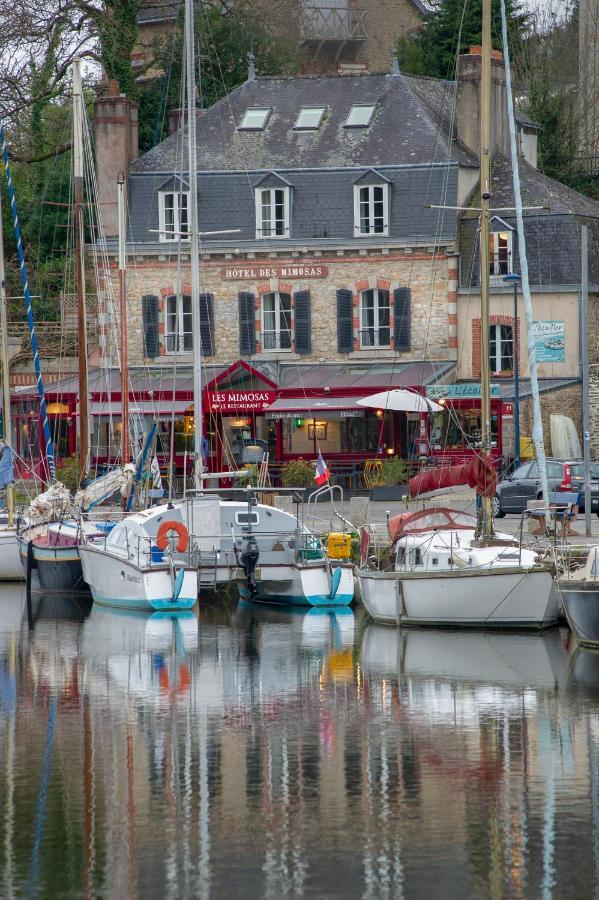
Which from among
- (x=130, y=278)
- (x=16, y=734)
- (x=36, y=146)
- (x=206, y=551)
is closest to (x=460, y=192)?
(x=130, y=278)

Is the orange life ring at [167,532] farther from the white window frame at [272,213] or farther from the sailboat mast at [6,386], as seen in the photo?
the white window frame at [272,213]

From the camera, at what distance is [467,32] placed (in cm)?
6200

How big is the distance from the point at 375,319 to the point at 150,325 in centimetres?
741

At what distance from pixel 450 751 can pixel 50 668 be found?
8.76 meters

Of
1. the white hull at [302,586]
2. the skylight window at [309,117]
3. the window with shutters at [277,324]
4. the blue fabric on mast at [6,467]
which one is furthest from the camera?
the skylight window at [309,117]

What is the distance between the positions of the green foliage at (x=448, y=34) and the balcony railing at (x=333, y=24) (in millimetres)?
4314

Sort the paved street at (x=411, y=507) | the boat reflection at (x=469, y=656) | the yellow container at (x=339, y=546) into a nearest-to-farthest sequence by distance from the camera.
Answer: the boat reflection at (x=469, y=656) < the yellow container at (x=339, y=546) < the paved street at (x=411, y=507)

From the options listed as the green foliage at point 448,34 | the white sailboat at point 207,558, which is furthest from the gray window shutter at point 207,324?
the white sailboat at point 207,558

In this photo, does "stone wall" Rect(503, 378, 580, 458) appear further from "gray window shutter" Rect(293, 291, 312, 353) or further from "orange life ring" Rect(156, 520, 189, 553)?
"orange life ring" Rect(156, 520, 189, 553)

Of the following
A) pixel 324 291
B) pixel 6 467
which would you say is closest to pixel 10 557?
pixel 6 467

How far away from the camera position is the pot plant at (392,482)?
43031 mm

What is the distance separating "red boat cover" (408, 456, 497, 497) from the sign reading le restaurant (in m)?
21.5

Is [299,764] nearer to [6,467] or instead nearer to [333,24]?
[6,467]

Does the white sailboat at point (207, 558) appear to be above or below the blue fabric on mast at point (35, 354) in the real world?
below
